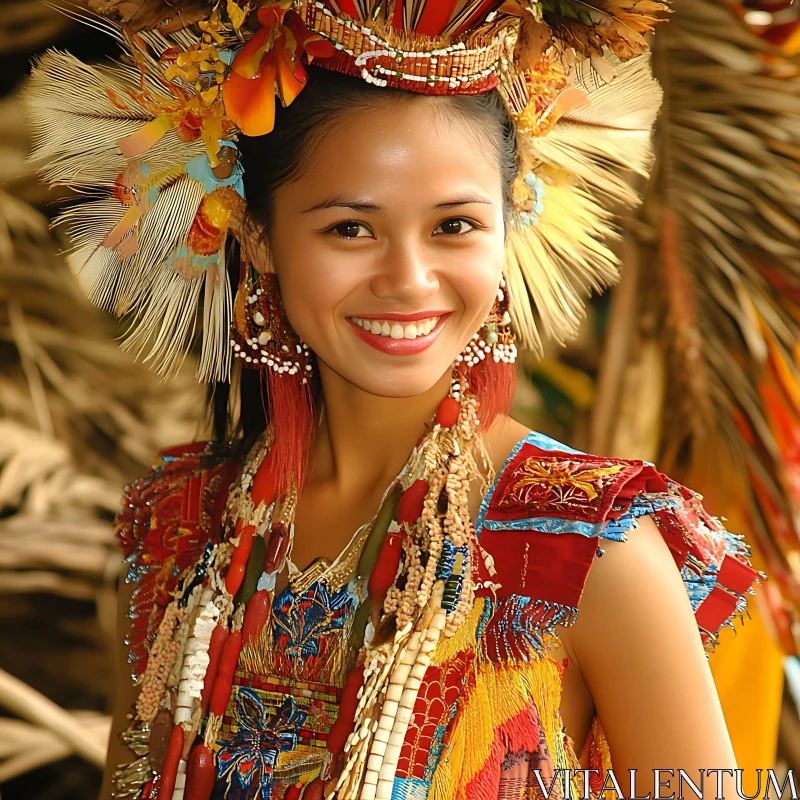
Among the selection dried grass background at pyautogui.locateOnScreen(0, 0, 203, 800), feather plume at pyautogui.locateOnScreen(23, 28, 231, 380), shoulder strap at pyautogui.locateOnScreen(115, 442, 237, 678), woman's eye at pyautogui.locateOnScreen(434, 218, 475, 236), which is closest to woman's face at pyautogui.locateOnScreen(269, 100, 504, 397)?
woman's eye at pyautogui.locateOnScreen(434, 218, 475, 236)

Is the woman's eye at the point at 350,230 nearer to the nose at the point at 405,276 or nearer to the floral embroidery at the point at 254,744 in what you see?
the nose at the point at 405,276

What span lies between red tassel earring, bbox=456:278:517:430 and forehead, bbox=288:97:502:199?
8.0 inches

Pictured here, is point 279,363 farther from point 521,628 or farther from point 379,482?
point 521,628

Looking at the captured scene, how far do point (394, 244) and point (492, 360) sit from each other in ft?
0.92

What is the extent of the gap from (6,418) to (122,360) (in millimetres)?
302

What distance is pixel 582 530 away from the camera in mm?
1101

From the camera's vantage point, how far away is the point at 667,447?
2.23m

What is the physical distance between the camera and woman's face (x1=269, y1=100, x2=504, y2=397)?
1139 mm

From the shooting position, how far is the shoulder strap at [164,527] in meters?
1.45

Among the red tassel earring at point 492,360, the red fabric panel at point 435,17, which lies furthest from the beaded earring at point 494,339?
the red fabric panel at point 435,17

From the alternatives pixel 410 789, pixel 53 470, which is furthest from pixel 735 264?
pixel 53 470

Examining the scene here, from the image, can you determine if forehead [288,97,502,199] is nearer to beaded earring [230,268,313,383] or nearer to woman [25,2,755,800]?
woman [25,2,755,800]

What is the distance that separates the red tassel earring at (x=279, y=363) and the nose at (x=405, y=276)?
0.83 ft

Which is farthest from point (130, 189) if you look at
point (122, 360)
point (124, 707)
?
point (122, 360)
